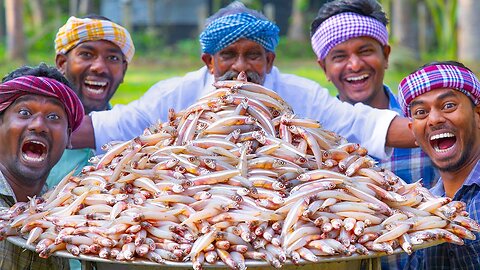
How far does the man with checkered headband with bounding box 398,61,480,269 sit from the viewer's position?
4.21 metres

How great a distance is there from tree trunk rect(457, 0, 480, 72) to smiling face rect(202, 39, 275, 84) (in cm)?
935

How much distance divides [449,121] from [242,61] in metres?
1.39

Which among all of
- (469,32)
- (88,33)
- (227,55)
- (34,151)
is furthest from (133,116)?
(469,32)

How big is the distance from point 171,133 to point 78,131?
3.94 ft

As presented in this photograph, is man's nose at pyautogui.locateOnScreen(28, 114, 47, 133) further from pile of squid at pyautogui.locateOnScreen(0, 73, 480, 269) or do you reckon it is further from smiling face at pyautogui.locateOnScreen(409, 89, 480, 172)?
smiling face at pyautogui.locateOnScreen(409, 89, 480, 172)

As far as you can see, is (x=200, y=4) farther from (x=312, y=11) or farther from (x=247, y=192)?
(x=247, y=192)

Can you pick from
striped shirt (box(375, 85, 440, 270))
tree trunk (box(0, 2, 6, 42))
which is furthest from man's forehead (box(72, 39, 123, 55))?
tree trunk (box(0, 2, 6, 42))

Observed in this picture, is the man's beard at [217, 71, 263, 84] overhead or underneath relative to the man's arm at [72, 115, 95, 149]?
overhead

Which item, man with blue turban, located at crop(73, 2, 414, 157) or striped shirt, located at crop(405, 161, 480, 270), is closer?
striped shirt, located at crop(405, 161, 480, 270)

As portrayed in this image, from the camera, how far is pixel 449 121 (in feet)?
13.9

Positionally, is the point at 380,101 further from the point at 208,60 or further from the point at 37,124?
the point at 37,124

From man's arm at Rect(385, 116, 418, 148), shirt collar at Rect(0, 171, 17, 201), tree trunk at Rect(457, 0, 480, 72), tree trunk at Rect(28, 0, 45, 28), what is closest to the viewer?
shirt collar at Rect(0, 171, 17, 201)

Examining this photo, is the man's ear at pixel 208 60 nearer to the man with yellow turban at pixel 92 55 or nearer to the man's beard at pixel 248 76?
the man's beard at pixel 248 76

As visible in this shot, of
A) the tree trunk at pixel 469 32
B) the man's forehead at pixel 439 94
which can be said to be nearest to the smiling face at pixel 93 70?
the man's forehead at pixel 439 94
